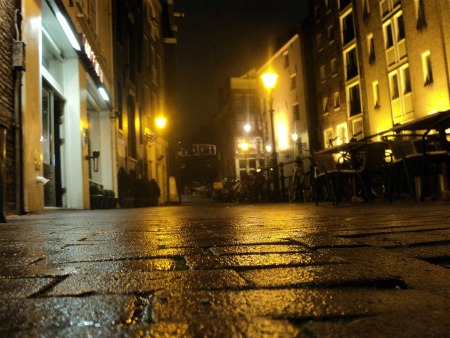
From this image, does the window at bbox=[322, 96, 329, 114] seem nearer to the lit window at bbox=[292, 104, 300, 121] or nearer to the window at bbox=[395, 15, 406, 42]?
the lit window at bbox=[292, 104, 300, 121]

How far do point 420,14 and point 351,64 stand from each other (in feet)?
25.6

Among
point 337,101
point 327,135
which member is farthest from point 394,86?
point 327,135

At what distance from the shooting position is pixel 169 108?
94.1ft

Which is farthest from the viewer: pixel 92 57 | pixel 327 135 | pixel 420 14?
pixel 327 135

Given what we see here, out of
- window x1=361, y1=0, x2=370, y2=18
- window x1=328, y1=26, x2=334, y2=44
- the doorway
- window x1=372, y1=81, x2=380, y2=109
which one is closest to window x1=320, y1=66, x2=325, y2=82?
window x1=328, y1=26, x2=334, y2=44

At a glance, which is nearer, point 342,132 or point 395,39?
point 395,39

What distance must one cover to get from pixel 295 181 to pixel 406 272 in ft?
40.1

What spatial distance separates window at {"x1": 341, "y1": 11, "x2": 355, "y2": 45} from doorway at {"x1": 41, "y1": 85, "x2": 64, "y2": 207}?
2081cm

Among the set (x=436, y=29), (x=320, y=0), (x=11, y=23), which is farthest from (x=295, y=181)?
(x=320, y=0)

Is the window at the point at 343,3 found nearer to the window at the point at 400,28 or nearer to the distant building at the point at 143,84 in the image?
the window at the point at 400,28

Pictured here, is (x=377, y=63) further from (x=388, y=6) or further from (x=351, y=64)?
(x=351, y=64)

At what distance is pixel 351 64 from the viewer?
90.4 ft

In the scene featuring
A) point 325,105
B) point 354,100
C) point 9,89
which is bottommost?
point 9,89

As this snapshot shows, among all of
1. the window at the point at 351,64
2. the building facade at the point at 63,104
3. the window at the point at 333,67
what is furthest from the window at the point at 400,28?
the building facade at the point at 63,104
